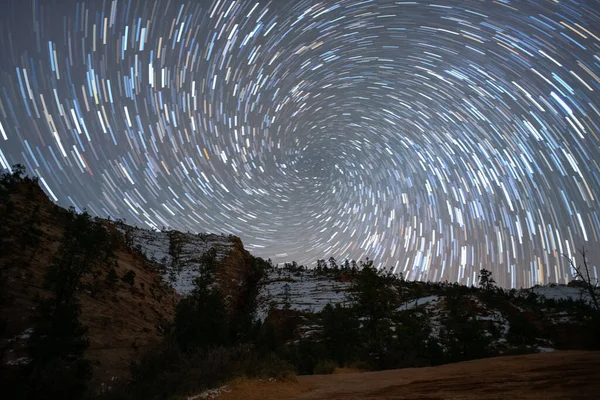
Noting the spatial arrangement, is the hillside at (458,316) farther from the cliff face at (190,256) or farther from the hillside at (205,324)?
the cliff face at (190,256)

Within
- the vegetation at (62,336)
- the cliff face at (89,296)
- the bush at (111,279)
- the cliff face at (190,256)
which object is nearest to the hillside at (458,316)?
the cliff face at (190,256)

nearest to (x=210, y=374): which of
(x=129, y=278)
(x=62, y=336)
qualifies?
(x=62, y=336)

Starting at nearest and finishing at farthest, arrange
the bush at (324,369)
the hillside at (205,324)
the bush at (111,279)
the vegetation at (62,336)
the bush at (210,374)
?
the bush at (210,374) < the vegetation at (62,336) < the hillside at (205,324) < the bush at (324,369) < the bush at (111,279)

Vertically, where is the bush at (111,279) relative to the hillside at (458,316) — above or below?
above

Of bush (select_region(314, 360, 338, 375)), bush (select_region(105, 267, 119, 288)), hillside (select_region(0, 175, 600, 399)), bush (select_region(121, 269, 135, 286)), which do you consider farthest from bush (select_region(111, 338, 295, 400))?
bush (select_region(121, 269, 135, 286))

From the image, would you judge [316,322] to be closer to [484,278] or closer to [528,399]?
[528,399]

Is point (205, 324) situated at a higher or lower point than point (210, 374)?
lower

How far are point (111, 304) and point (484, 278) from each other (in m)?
82.7

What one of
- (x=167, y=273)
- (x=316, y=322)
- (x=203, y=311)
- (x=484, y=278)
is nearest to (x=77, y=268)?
(x=203, y=311)

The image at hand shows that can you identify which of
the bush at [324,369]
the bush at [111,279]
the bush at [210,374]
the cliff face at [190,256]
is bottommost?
the bush at [324,369]

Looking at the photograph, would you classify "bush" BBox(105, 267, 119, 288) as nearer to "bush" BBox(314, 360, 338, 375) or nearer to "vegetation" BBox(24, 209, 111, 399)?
"vegetation" BBox(24, 209, 111, 399)

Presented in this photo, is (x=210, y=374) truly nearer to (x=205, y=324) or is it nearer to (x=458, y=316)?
(x=205, y=324)

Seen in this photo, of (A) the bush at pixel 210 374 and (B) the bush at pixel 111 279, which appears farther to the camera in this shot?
(B) the bush at pixel 111 279

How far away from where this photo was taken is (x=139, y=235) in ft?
282
